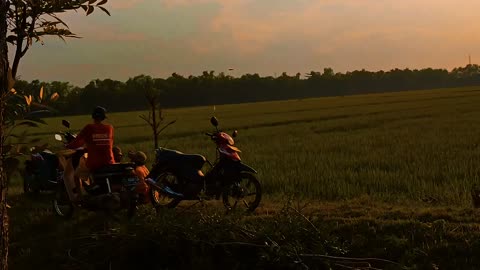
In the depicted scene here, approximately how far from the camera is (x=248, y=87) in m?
82.8

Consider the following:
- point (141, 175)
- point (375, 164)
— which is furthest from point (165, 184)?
point (375, 164)

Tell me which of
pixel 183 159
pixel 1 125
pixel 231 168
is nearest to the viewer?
pixel 1 125

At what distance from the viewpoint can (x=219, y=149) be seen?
20.0 ft

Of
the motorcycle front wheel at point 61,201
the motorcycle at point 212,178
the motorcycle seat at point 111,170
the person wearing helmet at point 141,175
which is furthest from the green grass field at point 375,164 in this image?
the motorcycle at point 212,178

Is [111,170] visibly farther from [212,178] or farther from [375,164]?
[375,164]

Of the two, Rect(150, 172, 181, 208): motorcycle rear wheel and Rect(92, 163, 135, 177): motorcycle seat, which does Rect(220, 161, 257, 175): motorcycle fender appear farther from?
Rect(92, 163, 135, 177): motorcycle seat

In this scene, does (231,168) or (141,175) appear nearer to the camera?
(231,168)

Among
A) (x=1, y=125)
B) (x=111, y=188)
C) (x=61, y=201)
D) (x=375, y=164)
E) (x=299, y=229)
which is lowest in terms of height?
(x=375, y=164)

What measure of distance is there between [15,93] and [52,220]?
440cm

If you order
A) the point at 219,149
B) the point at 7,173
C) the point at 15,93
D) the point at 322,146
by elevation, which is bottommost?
the point at 322,146

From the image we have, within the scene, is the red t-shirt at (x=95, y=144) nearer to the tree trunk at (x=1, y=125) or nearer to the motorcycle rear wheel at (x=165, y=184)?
the motorcycle rear wheel at (x=165, y=184)

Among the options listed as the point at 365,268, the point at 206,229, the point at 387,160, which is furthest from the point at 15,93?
the point at 387,160

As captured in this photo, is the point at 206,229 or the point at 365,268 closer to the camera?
the point at 365,268

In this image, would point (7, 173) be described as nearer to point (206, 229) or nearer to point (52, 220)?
point (206, 229)
